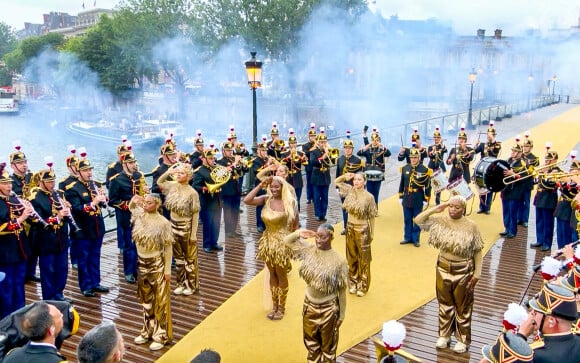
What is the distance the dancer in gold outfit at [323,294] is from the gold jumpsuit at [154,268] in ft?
6.60

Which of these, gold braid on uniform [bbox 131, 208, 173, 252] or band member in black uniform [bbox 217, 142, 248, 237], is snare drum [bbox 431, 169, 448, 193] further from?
gold braid on uniform [bbox 131, 208, 173, 252]

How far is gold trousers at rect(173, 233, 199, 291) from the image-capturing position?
934 centimetres

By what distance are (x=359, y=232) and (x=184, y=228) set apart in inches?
116

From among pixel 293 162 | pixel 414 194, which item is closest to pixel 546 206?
pixel 414 194

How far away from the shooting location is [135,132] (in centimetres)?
5044

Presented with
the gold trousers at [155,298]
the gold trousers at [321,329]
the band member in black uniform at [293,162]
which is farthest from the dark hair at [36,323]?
the band member in black uniform at [293,162]

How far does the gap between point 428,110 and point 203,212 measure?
44291 mm

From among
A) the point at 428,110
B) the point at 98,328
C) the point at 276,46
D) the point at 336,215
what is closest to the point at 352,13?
the point at 276,46

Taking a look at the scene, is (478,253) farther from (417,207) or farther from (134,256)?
(134,256)

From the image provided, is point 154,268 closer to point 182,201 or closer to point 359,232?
point 182,201

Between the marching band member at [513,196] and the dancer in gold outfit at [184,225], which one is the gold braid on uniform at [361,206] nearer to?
the dancer in gold outfit at [184,225]

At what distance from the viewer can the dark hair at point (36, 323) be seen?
13.1 ft

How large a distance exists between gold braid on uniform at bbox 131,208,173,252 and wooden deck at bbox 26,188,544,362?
1.49 m

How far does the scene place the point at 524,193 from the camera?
43.5 ft
